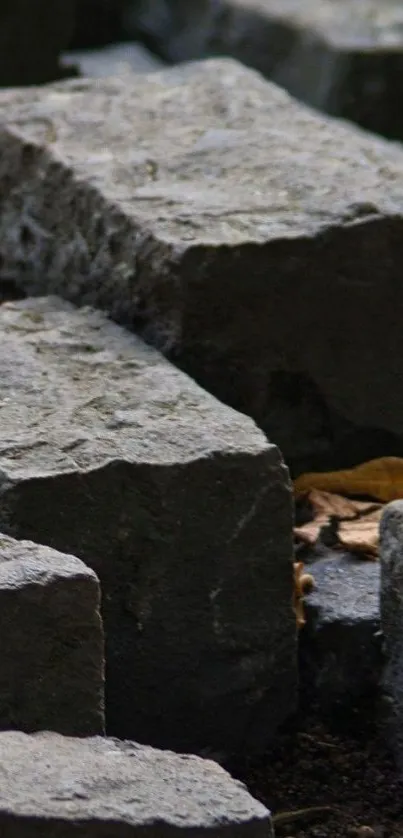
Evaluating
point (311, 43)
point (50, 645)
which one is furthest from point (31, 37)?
point (50, 645)

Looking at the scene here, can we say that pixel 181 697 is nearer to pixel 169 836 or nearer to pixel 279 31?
pixel 169 836

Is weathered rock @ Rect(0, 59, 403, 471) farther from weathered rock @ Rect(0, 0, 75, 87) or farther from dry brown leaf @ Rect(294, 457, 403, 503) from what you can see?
weathered rock @ Rect(0, 0, 75, 87)

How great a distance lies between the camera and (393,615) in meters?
2.11

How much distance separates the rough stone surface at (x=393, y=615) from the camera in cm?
207

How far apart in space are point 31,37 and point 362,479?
8.47 ft

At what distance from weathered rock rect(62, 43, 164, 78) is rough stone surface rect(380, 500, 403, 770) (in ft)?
11.6

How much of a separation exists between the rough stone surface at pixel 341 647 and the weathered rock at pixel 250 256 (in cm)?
40

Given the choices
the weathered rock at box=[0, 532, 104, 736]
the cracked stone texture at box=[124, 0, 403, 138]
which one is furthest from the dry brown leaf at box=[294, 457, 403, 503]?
the cracked stone texture at box=[124, 0, 403, 138]

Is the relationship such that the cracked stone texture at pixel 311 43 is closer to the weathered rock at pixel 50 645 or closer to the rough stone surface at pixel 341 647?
the rough stone surface at pixel 341 647

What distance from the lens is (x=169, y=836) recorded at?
1.48 m

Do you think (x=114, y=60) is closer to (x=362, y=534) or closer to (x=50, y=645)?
(x=362, y=534)

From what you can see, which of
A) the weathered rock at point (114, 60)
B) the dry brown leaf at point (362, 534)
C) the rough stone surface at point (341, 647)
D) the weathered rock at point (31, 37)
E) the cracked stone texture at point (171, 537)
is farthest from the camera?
the weathered rock at point (114, 60)

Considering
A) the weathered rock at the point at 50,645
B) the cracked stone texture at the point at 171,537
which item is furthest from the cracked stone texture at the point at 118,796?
the cracked stone texture at the point at 171,537

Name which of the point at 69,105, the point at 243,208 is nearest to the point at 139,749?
the point at 243,208
